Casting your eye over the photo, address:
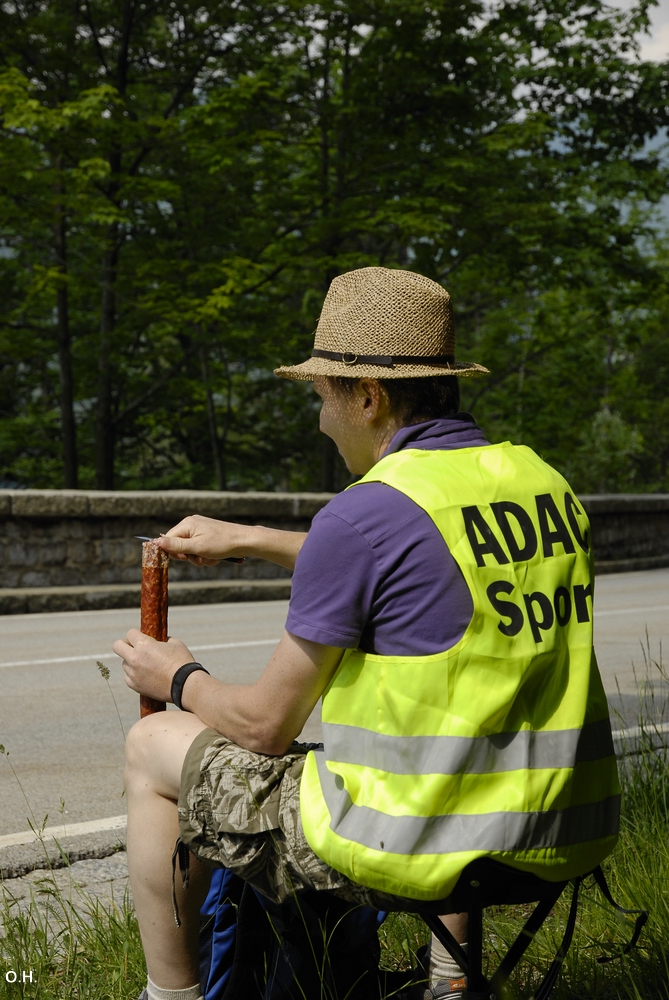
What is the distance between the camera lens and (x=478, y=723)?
1.69 m

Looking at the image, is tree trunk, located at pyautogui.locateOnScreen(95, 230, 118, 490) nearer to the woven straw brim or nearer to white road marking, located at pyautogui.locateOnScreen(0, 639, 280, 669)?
white road marking, located at pyautogui.locateOnScreen(0, 639, 280, 669)

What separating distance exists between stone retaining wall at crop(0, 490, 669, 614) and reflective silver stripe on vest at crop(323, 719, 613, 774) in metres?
7.86

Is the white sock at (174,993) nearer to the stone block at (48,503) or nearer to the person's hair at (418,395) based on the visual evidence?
→ the person's hair at (418,395)

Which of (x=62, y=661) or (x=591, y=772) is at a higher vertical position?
(x=591, y=772)

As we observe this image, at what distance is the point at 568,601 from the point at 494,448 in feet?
1.01

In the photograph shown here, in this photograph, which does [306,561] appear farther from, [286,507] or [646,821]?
[286,507]

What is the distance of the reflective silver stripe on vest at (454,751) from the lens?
169cm

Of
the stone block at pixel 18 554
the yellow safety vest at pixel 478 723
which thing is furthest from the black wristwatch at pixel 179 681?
the stone block at pixel 18 554

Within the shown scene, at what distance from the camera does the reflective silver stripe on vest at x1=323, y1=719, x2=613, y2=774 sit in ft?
5.54

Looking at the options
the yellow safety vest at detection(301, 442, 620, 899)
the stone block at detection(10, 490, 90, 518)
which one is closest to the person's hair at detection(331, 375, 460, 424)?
the yellow safety vest at detection(301, 442, 620, 899)

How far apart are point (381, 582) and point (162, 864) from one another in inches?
29.0

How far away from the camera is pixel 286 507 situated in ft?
35.8

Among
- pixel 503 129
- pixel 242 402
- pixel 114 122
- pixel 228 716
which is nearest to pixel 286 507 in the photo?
pixel 114 122

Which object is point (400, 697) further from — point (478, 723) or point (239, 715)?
point (239, 715)
